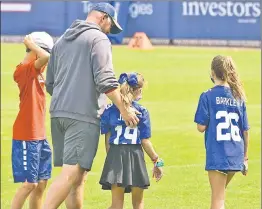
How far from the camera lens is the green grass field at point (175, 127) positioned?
11281 mm

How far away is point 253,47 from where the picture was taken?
1510 inches

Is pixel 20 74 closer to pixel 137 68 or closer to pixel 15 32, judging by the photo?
pixel 137 68

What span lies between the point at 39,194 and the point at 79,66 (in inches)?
62.1

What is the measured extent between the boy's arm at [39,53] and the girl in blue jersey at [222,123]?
5.28 ft

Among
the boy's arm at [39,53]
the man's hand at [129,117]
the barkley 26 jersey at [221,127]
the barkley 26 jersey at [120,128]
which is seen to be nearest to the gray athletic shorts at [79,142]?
the barkley 26 jersey at [120,128]

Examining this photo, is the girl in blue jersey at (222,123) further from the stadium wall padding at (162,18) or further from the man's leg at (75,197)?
the stadium wall padding at (162,18)

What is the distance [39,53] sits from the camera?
907 cm

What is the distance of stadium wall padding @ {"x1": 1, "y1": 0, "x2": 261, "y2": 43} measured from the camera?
39.5 meters

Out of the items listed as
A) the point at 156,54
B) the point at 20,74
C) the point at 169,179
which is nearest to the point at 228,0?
the point at 156,54

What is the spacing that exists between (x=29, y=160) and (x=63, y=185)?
82 centimetres

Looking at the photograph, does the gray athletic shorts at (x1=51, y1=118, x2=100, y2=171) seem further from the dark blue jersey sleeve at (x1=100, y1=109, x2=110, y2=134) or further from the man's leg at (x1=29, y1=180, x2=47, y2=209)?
the man's leg at (x1=29, y1=180, x2=47, y2=209)

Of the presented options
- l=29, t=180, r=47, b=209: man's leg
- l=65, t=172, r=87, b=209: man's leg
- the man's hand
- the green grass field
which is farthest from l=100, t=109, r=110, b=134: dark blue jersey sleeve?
the green grass field

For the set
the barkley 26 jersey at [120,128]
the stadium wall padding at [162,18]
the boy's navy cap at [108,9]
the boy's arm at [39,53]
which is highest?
the stadium wall padding at [162,18]

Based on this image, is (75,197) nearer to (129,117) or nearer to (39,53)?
(129,117)
